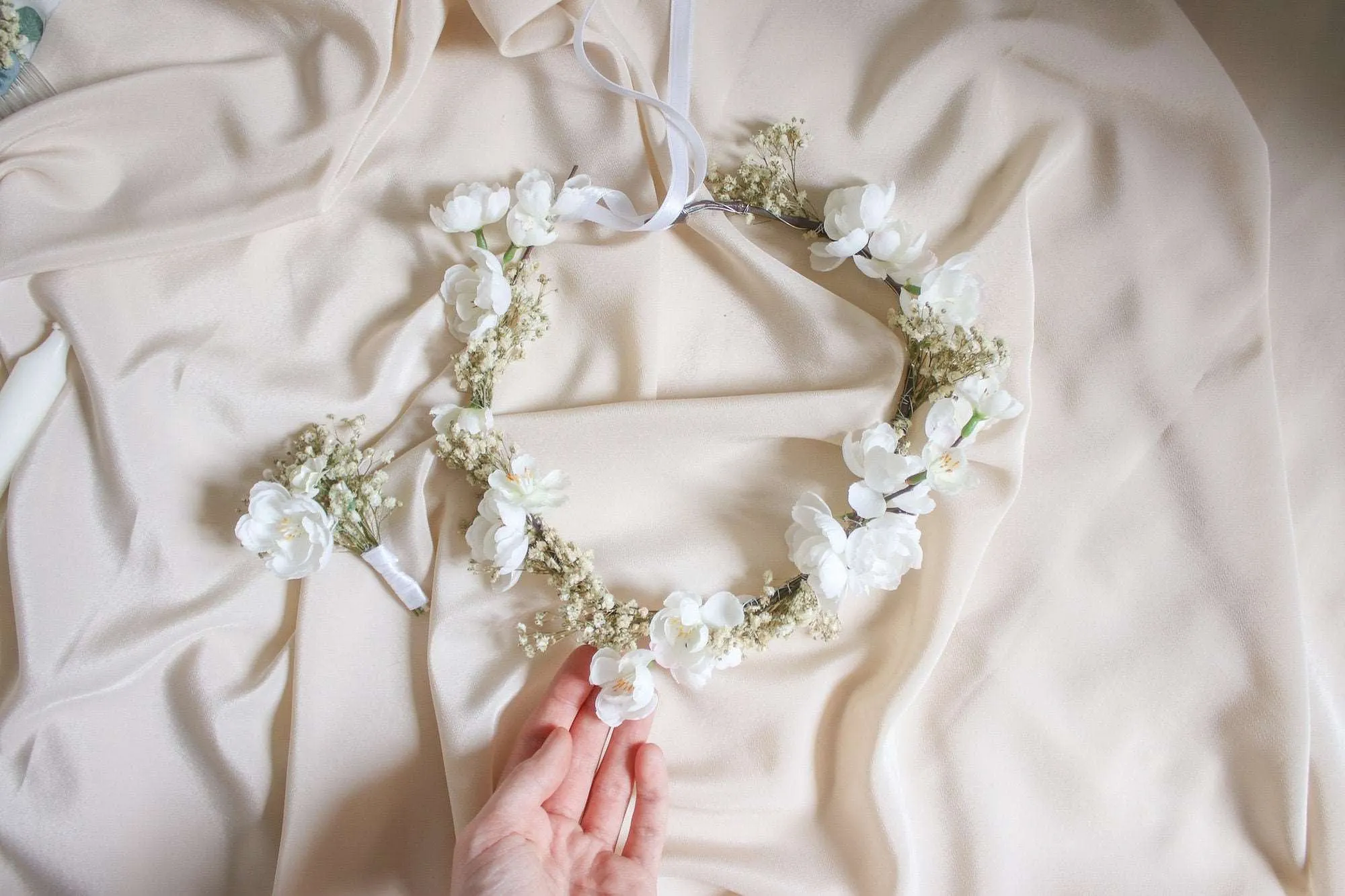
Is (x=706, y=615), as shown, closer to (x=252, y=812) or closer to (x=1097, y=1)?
(x=252, y=812)

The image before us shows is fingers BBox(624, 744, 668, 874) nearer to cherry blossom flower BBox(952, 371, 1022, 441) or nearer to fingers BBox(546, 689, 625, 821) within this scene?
fingers BBox(546, 689, 625, 821)

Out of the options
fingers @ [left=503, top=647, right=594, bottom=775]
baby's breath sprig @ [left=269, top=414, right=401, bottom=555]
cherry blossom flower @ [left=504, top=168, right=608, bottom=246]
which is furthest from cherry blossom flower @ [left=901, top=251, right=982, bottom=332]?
baby's breath sprig @ [left=269, top=414, right=401, bottom=555]

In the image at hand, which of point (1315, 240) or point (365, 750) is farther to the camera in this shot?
point (1315, 240)

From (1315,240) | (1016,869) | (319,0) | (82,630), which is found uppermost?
(319,0)

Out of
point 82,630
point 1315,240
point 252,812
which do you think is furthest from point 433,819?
point 1315,240

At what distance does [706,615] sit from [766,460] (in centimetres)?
27

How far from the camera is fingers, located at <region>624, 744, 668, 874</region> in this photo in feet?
4.40

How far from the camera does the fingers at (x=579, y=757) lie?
1377mm

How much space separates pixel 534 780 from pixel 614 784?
16 centimetres

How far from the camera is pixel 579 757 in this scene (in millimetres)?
1380

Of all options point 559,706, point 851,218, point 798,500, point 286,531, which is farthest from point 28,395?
point 851,218

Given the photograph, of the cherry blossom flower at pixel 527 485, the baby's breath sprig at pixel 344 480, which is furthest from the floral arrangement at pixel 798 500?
the baby's breath sprig at pixel 344 480

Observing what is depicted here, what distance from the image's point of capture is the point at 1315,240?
5.01 feet

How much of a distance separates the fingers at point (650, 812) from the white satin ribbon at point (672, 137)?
83 centimetres
